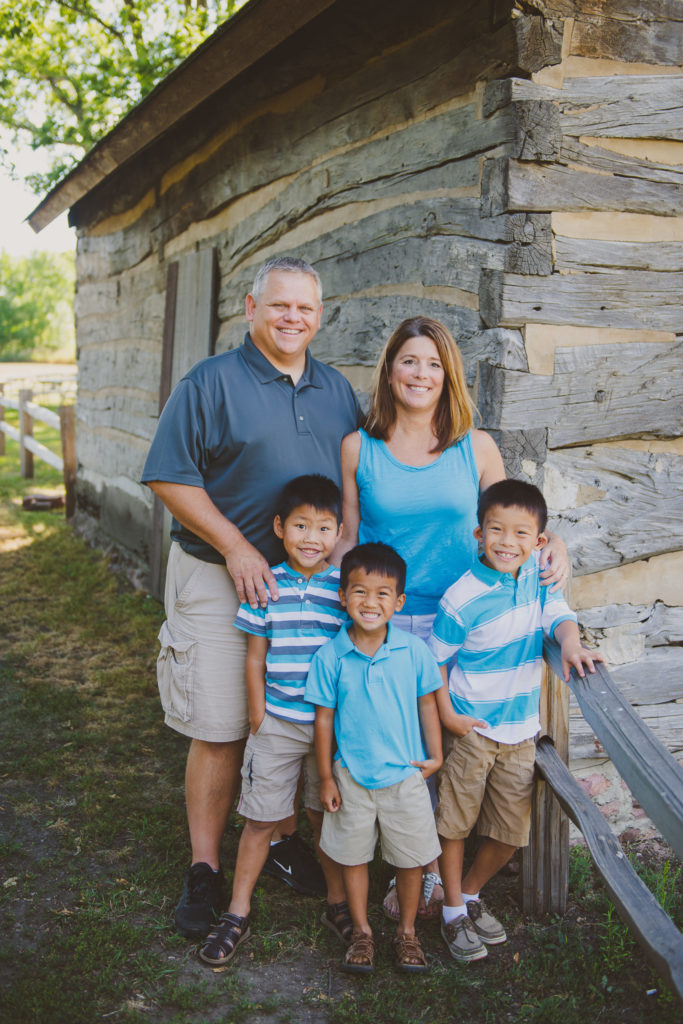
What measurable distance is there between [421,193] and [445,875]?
2613 mm

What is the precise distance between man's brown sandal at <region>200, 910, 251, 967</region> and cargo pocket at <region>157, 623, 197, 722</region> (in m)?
0.63

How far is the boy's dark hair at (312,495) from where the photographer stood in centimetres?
246

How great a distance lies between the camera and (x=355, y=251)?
3967 mm

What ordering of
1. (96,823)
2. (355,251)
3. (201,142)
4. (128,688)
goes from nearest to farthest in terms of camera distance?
(96,823) → (355,251) → (128,688) → (201,142)

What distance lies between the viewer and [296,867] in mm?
3045

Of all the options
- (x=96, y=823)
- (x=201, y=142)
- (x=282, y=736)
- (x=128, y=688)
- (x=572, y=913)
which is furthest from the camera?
(x=201, y=142)

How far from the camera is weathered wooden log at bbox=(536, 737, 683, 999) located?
1906mm

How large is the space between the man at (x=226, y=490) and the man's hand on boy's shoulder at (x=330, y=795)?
41 centimetres

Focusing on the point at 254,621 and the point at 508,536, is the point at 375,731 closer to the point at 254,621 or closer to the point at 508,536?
the point at 254,621

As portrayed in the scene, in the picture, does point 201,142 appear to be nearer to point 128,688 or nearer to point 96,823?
point 128,688

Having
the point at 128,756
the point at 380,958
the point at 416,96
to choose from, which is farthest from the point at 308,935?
the point at 416,96

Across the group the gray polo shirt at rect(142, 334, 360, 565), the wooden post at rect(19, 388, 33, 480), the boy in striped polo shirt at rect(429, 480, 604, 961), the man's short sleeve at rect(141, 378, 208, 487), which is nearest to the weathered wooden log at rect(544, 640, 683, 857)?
the boy in striped polo shirt at rect(429, 480, 604, 961)

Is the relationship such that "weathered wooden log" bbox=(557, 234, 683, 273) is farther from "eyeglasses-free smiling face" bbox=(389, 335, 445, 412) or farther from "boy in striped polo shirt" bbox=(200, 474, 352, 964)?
"boy in striped polo shirt" bbox=(200, 474, 352, 964)

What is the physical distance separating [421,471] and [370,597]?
18.1 inches
